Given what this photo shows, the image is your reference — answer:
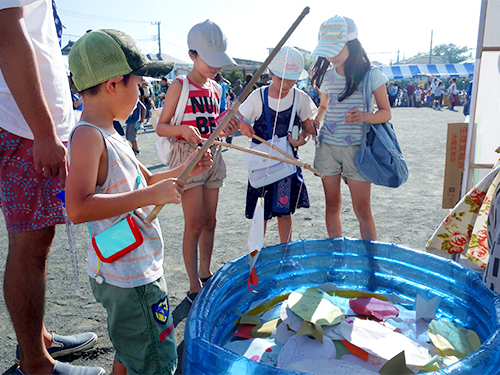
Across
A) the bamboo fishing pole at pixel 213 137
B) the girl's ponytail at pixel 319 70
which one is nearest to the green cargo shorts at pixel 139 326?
the bamboo fishing pole at pixel 213 137

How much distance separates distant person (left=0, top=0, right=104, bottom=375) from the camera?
1.48 meters

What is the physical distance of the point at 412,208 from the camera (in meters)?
4.19

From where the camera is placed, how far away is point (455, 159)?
112 inches

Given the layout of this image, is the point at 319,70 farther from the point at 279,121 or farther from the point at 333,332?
the point at 333,332

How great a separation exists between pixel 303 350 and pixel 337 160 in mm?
1279

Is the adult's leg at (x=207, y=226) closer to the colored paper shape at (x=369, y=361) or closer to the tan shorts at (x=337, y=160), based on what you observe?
the tan shorts at (x=337, y=160)

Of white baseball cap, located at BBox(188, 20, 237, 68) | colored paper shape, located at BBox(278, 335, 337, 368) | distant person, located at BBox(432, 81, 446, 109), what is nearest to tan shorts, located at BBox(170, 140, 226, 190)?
white baseball cap, located at BBox(188, 20, 237, 68)

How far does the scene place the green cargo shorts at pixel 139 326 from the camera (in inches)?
54.1

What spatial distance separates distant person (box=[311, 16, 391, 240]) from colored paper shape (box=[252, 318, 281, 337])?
917mm

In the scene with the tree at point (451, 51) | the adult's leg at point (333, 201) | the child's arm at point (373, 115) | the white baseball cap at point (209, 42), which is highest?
the tree at point (451, 51)

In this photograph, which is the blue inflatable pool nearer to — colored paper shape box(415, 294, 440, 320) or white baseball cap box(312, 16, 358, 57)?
colored paper shape box(415, 294, 440, 320)

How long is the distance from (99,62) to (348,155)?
1.67 metres

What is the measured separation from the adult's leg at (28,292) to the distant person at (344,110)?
1.75 metres

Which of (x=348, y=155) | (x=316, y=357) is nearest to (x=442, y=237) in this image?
(x=348, y=155)
